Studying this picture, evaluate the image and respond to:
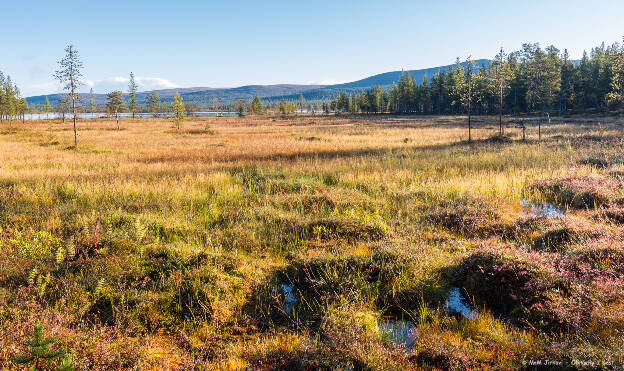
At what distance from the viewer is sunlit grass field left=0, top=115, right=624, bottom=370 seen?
3605mm

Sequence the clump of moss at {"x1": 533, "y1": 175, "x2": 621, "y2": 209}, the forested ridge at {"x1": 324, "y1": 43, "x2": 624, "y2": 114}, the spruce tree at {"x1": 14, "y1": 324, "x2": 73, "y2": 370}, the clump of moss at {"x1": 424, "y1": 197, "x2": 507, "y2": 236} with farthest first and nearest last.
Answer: the forested ridge at {"x1": 324, "y1": 43, "x2": 624, "y2": 114}, the clump of moss at {"x1": 533, "y1": 175, "x2": 621, "y2": 209}, the clump of moss at {"x1": 424, "y1": 197, "x2": 507, "y2": 236}, the spruce tree at {"x1": 14, "y1": 324, "x2": 73, "y2": 370}

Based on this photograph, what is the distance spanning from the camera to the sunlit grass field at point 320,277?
11.8 ft

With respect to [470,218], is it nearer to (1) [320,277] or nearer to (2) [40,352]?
(1) [320,277]

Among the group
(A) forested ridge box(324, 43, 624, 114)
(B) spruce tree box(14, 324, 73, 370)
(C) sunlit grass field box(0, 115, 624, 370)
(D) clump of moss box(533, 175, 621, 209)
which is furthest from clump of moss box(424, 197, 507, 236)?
(A) forested ridge box(324, 43, 624, 114)

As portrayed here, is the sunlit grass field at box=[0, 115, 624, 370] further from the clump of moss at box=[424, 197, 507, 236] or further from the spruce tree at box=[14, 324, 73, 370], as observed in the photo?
the spruce tree at box=[14, 324, 73, 370]

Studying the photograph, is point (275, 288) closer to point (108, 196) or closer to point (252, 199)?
point (252, 199)

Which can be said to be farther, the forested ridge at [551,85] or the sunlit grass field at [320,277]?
the forested ridge at [551,85]

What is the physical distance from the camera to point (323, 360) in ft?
11.0

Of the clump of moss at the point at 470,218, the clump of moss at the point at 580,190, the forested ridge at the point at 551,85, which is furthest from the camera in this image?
the forested ridge at the point at 551,85

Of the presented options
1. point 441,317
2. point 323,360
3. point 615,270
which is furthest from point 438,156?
point 323,360

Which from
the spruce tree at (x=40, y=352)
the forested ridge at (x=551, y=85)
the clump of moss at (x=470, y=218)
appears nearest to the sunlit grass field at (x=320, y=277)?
the clump of moss at (x=470, y=218)

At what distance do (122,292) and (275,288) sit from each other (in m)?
2.27

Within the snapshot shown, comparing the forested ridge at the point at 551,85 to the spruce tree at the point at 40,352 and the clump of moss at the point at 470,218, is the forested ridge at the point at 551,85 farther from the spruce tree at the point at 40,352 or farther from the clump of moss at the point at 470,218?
the spruce tree at the point at 40,352

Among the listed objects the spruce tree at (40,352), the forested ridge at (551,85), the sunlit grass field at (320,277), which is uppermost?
the forested ridge at (551,85)
